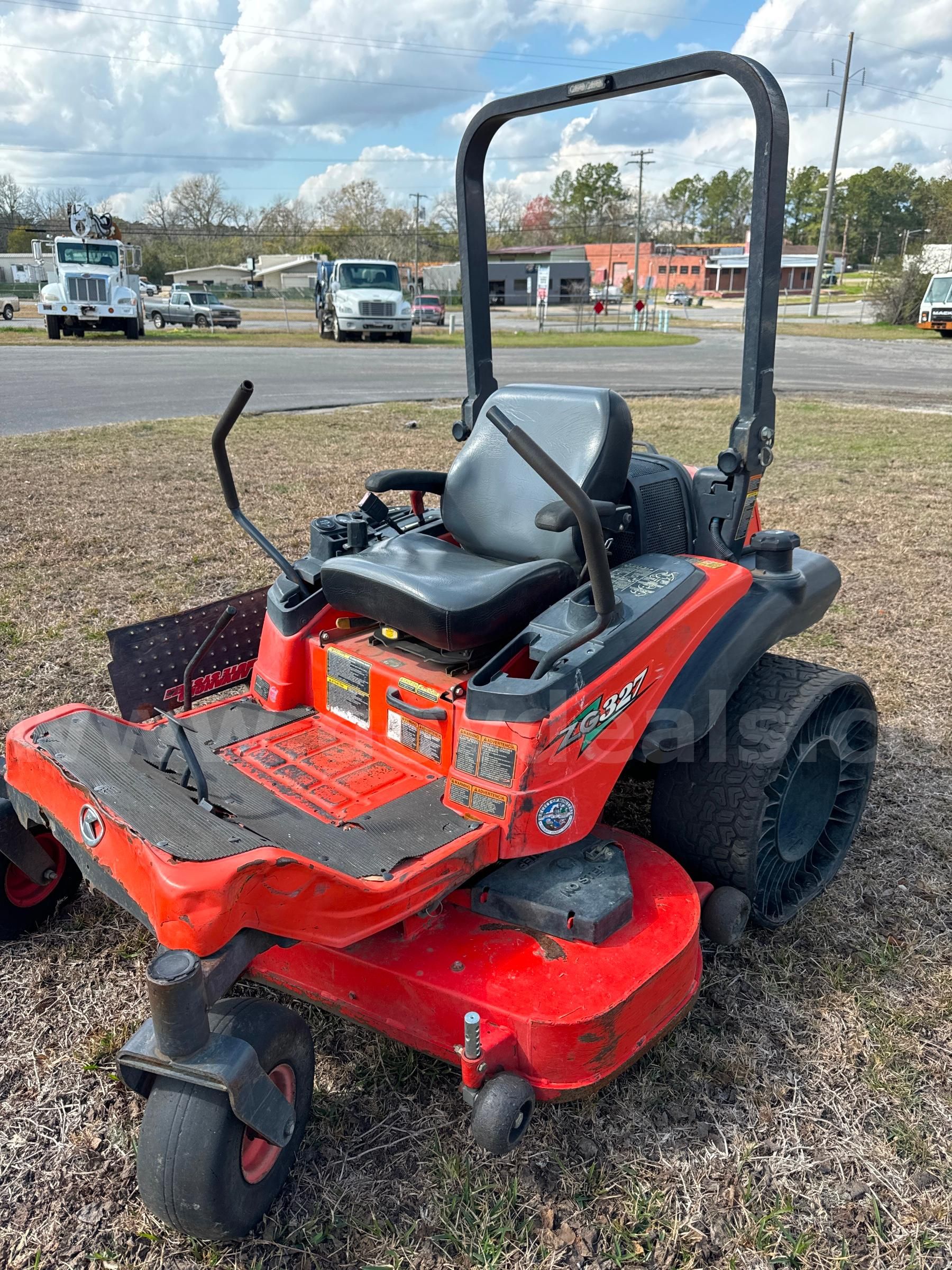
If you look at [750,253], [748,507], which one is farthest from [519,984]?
[750,253]

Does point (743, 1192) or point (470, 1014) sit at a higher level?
point (470, 1014)

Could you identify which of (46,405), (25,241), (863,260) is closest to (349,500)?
(46,405)

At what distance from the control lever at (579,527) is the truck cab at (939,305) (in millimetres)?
31106

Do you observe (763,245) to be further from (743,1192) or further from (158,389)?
(158,389)

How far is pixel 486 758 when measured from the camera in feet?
7.80

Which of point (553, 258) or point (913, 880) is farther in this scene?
point (553, 258)

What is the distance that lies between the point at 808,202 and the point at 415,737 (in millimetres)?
100331

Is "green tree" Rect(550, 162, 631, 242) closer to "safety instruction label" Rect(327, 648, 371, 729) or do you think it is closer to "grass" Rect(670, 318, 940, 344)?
"grass" Rect(670, 318, 940, 344)

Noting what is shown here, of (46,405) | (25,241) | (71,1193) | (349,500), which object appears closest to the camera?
(71,1193)

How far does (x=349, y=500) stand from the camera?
737 cm

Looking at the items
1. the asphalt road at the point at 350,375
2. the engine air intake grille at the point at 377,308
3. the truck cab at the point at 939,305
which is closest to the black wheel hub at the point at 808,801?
the asphalt road at the point at 350,375

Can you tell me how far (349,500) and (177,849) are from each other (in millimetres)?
5604

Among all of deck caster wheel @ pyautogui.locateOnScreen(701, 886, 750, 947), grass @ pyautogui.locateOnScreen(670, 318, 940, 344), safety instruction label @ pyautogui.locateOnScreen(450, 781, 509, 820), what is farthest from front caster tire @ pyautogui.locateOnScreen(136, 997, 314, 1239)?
grass @ pyautogui.locateOnScreen(670, 318, 940, 344)

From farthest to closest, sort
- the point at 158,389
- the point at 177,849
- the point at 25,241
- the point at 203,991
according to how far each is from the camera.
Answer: the point at 25,241, the point at 158,389, the point at 177,849, the point at 203,991
